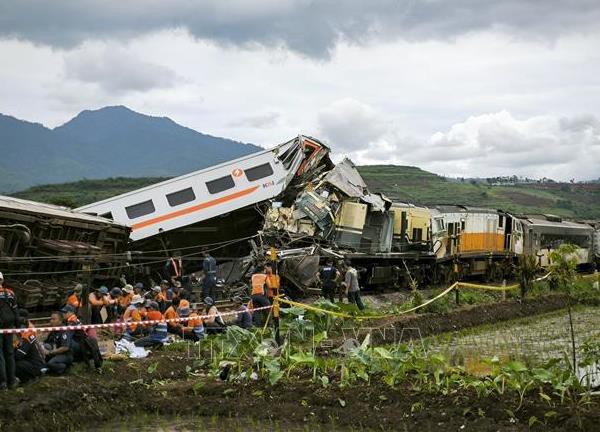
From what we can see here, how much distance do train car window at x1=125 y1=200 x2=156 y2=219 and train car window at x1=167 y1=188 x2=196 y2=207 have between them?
1.93ft

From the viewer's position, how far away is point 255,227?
28297mm

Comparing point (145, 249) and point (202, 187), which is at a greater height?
point (202, 187)

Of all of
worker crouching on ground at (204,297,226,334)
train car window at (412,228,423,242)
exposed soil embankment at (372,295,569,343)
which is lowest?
exposed soil embankment at (372,295,569,343)

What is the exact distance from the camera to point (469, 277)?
36.8 meters

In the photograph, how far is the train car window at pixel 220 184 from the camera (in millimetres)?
26125

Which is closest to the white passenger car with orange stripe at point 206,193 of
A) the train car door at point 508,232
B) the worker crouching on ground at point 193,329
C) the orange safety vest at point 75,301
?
the orange safety vest at point 75,301

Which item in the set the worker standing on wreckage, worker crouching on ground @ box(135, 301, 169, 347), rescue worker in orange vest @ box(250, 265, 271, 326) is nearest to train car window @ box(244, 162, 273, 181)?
the worker standing on wreckage

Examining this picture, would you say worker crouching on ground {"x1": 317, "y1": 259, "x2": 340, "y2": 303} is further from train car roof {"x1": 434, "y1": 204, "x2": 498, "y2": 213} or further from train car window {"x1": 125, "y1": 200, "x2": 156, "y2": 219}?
train car roof {"x1": 434, "y1": 204, "x2": 498, "y2": 213}

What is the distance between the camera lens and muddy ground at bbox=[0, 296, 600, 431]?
30.1 feet

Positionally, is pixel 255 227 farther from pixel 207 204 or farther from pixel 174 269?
pixel 174 269

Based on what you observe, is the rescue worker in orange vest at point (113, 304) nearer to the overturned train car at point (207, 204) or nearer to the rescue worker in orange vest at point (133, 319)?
the rescue worker in orange vest at point (133, 319)

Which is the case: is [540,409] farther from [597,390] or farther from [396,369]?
[396,369]

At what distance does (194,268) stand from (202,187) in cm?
330

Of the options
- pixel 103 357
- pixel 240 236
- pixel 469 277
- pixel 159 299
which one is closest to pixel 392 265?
pixel 240 236
